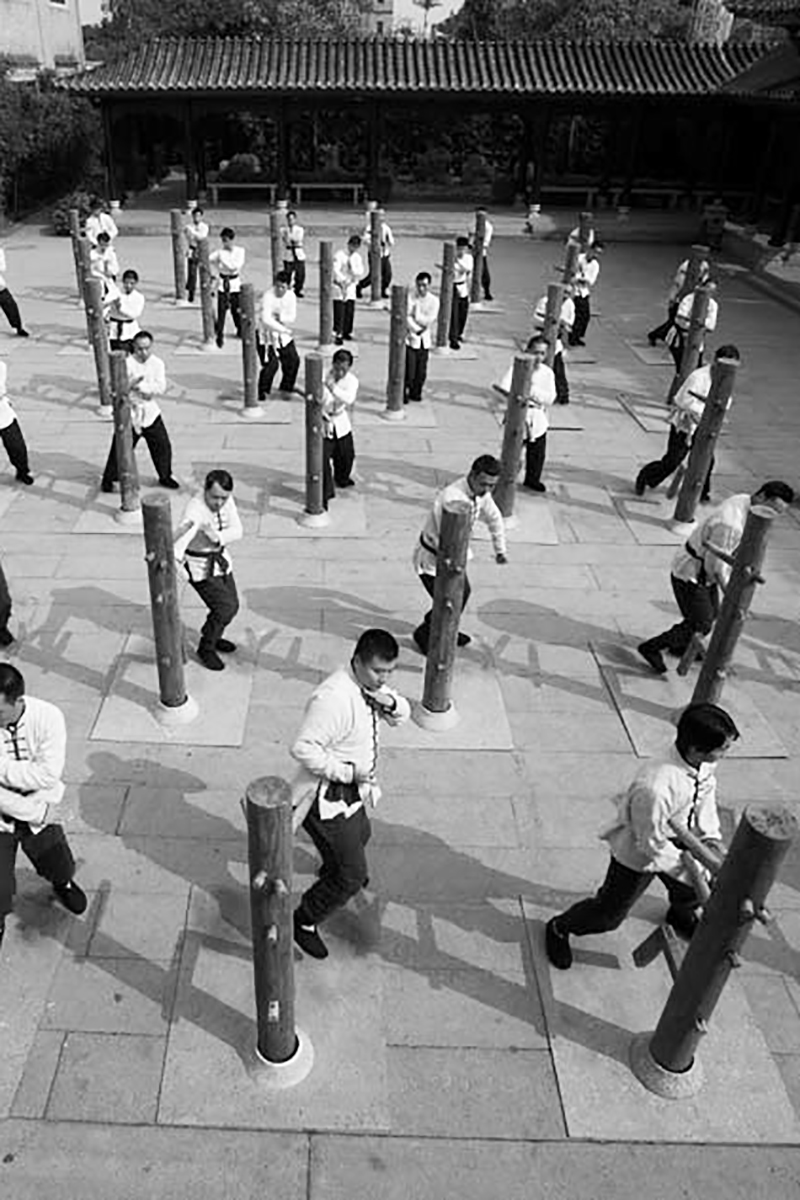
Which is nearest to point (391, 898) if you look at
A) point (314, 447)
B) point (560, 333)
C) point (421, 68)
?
point (314, 447)

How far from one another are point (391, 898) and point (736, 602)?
8.80 ft

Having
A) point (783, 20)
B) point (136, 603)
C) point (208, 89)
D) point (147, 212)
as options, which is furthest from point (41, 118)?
point (136, 603)

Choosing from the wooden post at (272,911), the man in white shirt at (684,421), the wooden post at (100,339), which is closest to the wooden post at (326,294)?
the wooden post at (100,339)

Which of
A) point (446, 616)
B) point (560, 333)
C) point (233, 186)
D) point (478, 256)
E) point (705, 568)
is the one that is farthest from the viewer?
point (233, 186)

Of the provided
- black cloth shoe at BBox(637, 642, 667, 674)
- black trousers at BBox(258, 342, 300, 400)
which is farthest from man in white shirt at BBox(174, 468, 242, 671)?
black trousers at BBox(258, 342, 300, 400)

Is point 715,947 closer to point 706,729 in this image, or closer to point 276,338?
point 706,729

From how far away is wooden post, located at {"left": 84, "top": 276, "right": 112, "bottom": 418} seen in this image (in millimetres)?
9836

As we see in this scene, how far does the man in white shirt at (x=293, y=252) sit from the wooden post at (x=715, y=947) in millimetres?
13906

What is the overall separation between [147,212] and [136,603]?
19.3m

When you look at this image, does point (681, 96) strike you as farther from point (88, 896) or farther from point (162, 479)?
point (88, 896)

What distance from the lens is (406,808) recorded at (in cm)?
504

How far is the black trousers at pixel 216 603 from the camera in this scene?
5797 mm

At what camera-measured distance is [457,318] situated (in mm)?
13414

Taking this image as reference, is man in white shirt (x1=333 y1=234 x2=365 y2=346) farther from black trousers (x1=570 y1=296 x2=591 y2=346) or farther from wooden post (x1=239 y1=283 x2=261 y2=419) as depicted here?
black trousers (x1=570 y1=296 x2=591 y2=346)
